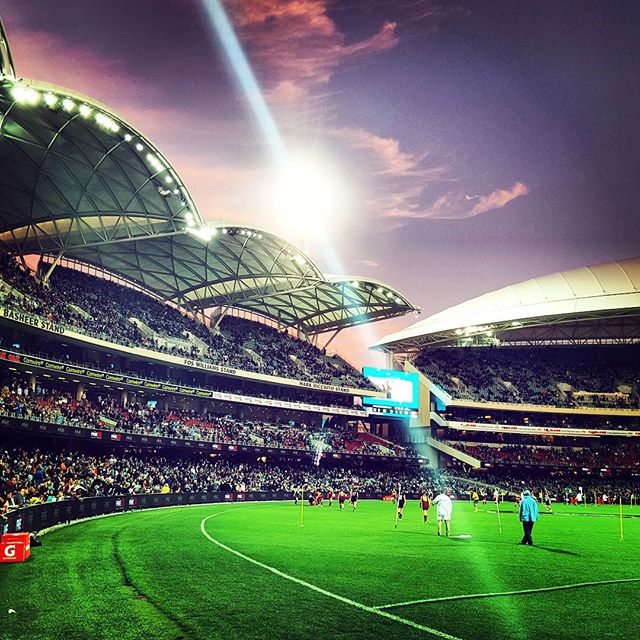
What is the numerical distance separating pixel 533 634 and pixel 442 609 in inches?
71.1

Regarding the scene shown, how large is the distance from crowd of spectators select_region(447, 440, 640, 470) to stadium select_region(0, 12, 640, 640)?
0.38m

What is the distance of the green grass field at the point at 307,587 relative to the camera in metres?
8.61

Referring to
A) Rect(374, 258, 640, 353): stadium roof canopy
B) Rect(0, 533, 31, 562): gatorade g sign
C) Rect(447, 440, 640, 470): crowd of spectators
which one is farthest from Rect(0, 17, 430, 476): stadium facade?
Rect(0, 533, 31, 562): gatorade g sign

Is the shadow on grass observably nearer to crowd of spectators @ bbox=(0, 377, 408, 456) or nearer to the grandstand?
crowd of spectators @ bbox=(0, 377, 408, 456)

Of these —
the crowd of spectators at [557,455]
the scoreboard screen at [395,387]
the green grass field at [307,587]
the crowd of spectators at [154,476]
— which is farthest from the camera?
the scoreboard screen at [395,387]

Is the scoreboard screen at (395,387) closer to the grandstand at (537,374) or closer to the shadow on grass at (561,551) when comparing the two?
the grandstand at (537,374)

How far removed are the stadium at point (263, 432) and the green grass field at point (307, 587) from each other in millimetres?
93

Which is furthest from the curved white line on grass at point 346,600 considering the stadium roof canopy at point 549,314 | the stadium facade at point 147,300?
the stadium roof canopy at point 549,314

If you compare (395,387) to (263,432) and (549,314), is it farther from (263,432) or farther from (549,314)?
(263,432)

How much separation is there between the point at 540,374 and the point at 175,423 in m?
56.7

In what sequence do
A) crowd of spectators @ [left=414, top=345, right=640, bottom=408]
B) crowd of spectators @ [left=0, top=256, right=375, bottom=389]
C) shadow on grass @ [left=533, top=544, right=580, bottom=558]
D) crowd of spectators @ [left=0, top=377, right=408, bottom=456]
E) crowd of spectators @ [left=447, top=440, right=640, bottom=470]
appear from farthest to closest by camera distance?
crowd of spectators @ [left=414, top=345, right=640, bottom=408], crowd of spectators @ [left=447, top=440, right=640, bottom=470], crowd of spectators @ [left=0, top=256, right=375, bottom=389], crowd of spectators @ [left=0, top=377, right=408, bottom=456], shadow on grass @ [left=533, top=544, right=580, bottom=558]

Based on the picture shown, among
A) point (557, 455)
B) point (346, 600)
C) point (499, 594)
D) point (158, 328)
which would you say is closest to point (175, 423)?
point (158, 328)

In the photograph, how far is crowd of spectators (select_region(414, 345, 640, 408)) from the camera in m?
81.6

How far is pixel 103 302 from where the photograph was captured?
55844 mm
